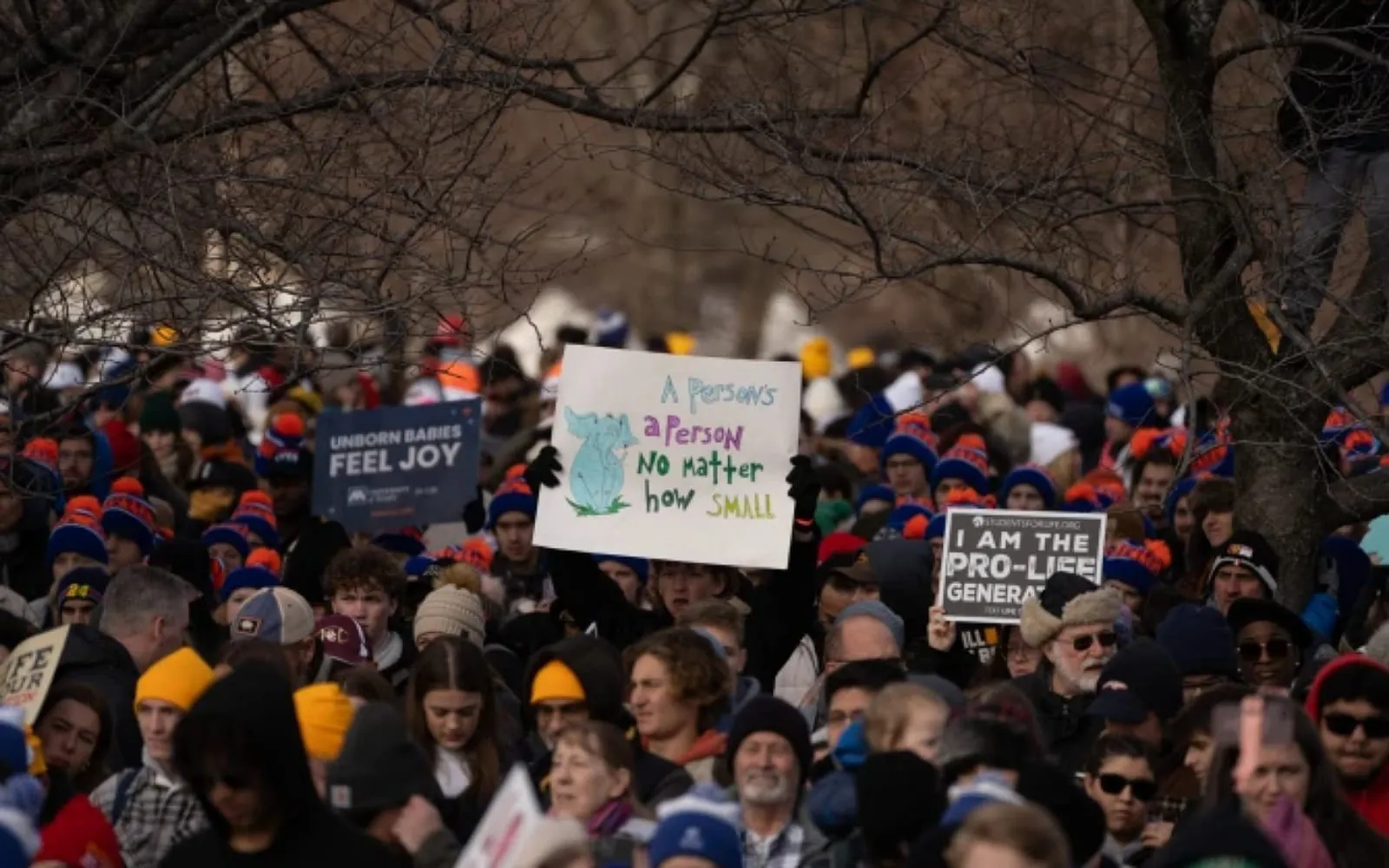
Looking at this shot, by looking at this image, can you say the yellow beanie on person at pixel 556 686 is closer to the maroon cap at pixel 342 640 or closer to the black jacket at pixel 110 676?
the black jacket at pixel 110 676

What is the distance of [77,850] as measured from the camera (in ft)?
29.1

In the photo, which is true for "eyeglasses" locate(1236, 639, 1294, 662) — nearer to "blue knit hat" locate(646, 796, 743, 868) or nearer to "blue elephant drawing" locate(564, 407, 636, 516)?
"blue elephant drawing" locate(564, 407, 636, 516)

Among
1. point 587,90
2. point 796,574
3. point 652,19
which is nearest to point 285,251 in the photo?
point 587,90

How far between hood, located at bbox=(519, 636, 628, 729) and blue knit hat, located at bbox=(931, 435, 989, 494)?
543cm

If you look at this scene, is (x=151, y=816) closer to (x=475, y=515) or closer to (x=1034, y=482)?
(x=1034, y=482)

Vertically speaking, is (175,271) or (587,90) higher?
(587,90)

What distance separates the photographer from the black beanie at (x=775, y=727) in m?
9.02

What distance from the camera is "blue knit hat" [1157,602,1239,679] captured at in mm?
11398

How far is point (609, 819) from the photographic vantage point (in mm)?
8906

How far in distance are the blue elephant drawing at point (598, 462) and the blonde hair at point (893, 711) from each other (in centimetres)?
402

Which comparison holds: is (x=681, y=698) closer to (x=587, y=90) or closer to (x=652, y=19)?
(x=587, y=90)

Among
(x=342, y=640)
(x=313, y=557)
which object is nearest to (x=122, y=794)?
(x=342, y=640)

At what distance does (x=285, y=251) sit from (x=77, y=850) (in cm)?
319

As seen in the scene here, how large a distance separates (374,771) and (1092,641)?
3.67 meters
